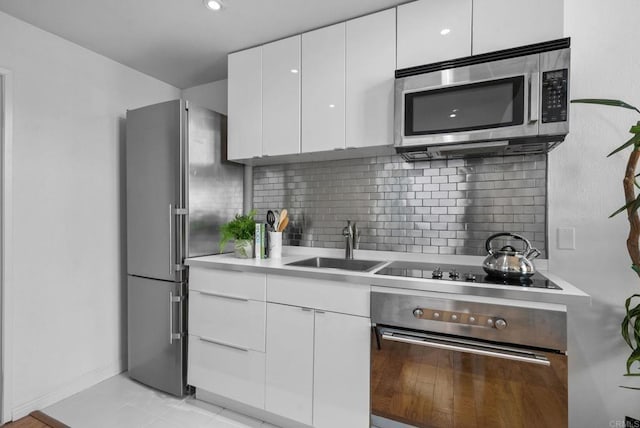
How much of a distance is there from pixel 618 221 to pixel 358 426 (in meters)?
1.73

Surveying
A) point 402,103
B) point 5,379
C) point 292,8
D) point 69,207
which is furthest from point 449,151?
point 5,379

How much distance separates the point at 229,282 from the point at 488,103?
1.80 m

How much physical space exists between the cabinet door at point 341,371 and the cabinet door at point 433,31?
1.49 meters

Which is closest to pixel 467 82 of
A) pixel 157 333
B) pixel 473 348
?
pixel 473 348

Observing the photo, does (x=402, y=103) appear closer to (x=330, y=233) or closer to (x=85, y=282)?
(x=330, y=233)

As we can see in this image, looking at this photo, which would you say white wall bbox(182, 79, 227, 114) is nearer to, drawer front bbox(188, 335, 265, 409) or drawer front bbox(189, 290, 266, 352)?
drawer front bbox(189, 290, 266, 352)

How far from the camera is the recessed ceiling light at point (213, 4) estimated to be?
5.97ft

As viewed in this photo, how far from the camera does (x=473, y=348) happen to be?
1.36 meters

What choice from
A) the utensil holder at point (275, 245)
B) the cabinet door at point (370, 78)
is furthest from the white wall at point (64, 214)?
the cabinet door at point (370, 78)

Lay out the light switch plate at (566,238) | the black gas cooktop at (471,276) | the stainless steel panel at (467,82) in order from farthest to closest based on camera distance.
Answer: the light switch plate at (566,238) → the stainless steel panel at (467,82) → the black gas cooktop at (471,276)

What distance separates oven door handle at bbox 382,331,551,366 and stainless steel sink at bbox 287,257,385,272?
624 mm

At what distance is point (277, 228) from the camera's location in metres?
2.34

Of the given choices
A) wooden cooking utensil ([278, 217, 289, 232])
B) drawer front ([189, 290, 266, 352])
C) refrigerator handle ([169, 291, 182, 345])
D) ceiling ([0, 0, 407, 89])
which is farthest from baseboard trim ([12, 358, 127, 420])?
ceiling ([0, 0, 407, 89])

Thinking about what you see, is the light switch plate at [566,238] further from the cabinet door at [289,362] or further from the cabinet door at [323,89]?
the cabinet door at [289,362]
